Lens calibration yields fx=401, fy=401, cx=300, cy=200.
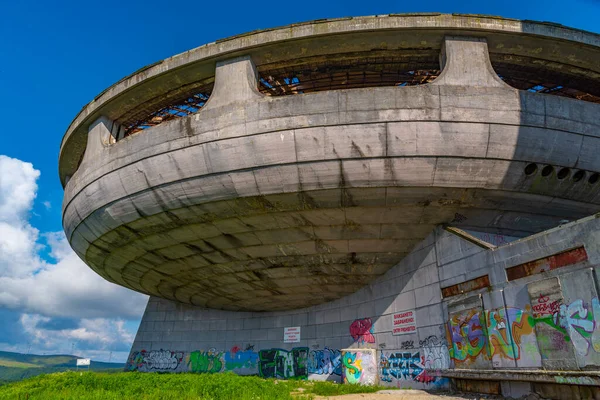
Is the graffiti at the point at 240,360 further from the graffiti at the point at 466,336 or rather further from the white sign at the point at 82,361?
the graffiti at the point at 466,336

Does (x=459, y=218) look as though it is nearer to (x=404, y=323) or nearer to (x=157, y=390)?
(x=404, y=323)

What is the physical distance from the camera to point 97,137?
58.5 ft

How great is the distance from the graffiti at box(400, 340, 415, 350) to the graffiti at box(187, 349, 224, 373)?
1326 cm

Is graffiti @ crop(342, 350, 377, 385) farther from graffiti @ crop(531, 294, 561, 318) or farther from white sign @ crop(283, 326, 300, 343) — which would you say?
graffiti @ crop(531, 294, 561, 318)

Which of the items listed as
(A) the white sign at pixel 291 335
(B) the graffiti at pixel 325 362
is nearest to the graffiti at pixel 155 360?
(A) the white sign at pixel 291 335

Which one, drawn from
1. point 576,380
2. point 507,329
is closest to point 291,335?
point 507,329

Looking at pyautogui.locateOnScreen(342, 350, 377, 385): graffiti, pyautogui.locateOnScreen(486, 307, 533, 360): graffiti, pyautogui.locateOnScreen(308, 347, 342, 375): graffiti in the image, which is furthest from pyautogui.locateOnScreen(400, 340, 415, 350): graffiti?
pyautogui.locateOnScreen(308, 347, 342, 375): graffiti

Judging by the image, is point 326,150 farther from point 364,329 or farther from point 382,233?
point 364,329

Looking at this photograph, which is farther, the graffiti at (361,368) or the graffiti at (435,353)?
the graffiti at (361,368)

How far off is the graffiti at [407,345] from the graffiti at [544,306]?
211 inches

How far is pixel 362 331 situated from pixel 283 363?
6846 mm

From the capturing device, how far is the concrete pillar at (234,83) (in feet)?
45.1

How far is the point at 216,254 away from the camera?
1698 cm

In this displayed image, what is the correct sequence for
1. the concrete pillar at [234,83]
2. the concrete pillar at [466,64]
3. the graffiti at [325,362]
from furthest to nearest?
1. the graffiti at [325,362]
2. the concrete pillar at [234,83]
3. the concrete pillar at [466,64]
